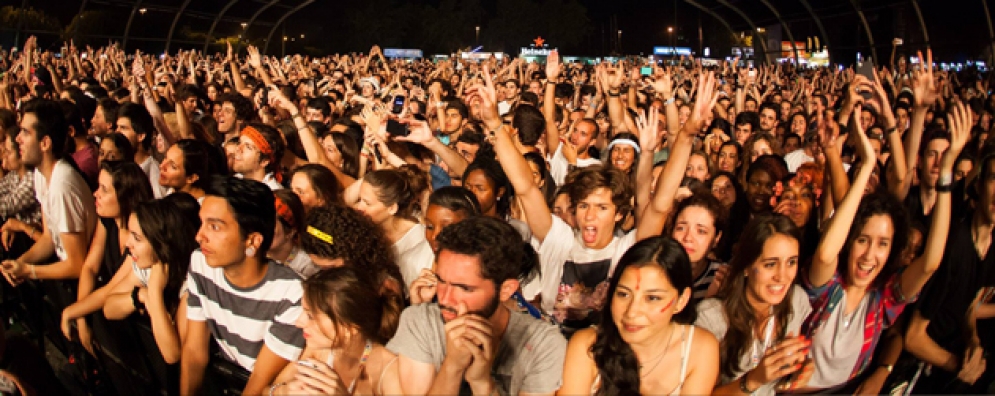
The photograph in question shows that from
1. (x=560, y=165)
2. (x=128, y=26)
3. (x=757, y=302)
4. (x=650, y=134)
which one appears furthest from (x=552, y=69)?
(x=128, y=26)

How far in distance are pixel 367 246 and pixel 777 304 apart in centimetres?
181

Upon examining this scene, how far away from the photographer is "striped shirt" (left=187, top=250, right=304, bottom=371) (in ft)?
10.0

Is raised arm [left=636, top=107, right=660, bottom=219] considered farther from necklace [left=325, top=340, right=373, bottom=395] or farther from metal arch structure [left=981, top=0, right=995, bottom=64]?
metal arch structure [left=981, top=0, right=995, bottom=64]

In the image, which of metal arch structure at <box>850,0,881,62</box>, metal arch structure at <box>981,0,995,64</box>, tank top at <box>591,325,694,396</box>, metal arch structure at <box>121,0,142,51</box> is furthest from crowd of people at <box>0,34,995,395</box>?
metal arch structure at <box>121,0,142,51</box>

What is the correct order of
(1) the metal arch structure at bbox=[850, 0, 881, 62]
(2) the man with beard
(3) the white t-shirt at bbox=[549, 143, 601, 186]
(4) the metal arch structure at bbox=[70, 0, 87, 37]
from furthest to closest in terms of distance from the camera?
(4) the metal arch structure at bbox=[70, 0, 87, 37] < (1) the metal arch structure at bbox=[850, 0, 881, 62] < (3) the white t-shirt at bbox=[549, 143, 601, 186] < (2) the man with beard

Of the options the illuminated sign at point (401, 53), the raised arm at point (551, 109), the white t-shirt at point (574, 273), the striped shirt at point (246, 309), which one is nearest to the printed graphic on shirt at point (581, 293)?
the white t-shirt at point (574, 273)

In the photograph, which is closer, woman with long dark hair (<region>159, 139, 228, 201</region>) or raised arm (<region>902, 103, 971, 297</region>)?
raised arm (<region>902, 103, 971, 297</region>)

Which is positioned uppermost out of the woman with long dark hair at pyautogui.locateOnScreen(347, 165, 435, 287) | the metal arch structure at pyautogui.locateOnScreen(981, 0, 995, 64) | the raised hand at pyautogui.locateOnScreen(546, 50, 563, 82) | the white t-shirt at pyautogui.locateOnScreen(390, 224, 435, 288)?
the metal arch structure at pyautogui.locateOnScreen(981, 0, 995, 64)

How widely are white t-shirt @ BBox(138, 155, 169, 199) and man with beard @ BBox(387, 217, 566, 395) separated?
3.79 m

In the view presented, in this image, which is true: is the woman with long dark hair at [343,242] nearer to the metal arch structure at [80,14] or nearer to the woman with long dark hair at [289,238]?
the woman with long dark hair at [289,238]

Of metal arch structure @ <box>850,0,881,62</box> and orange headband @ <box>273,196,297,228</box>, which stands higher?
metal arch structure @ <box>850,0,881,62</box>

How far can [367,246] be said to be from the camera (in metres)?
3.54

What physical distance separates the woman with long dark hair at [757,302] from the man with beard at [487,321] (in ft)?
2.56

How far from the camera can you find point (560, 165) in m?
6.39
